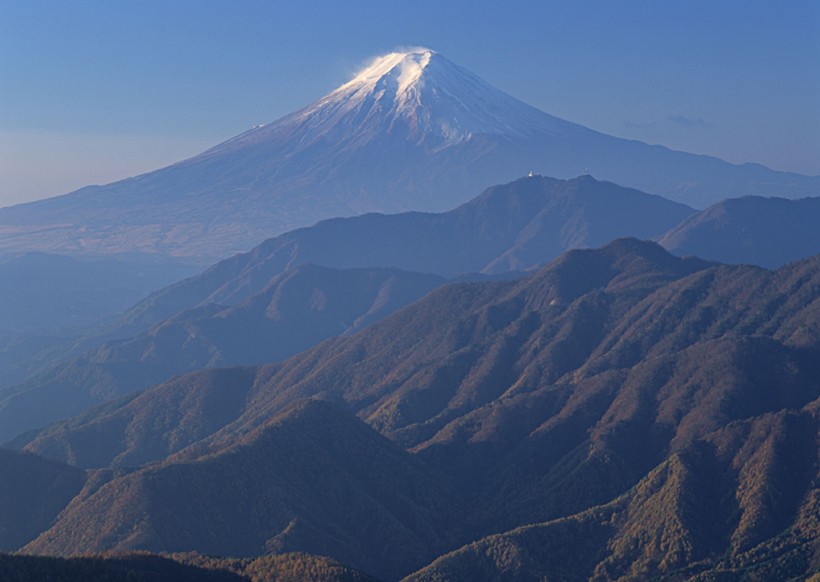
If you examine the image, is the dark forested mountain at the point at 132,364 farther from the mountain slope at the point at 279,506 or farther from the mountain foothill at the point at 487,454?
the mountain slope at the point at 279,506

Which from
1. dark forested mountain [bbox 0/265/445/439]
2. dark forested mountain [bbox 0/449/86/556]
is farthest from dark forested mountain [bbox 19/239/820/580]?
dark forested mountain [bbox 0/265/445/439]

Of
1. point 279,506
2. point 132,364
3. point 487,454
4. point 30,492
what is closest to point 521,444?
point 487,454

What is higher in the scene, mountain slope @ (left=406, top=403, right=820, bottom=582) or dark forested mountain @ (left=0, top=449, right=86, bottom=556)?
dark forested mountain @ (left=0, top=449, right=86, bottom=556)

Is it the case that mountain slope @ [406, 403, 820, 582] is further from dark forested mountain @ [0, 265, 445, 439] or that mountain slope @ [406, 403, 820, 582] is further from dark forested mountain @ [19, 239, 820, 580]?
dark forested mountain @ [0, 265, 445, 439]

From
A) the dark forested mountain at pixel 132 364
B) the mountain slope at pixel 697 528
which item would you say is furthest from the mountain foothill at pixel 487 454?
the dark forested mountain at pixel 132 364

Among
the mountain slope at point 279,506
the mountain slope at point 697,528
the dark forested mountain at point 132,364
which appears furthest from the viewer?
the dark forested mountain at point 132,364

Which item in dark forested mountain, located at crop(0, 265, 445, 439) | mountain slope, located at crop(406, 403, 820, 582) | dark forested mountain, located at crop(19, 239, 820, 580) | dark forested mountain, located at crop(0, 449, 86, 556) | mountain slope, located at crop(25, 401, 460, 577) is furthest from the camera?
dark forested mountain, located at crop(0, 265, 445, 439)

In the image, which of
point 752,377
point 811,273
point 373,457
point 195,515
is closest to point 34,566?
point 195,515

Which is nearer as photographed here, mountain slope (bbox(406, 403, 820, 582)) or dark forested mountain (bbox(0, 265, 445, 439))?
mountain slope (bbox(406, 403, 820, 582))

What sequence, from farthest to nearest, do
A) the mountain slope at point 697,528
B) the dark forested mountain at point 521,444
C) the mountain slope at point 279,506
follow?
the mountain slope at point 279,506 < the dark forested mountain at point 521,444 < the mountain slope at point 697,528
